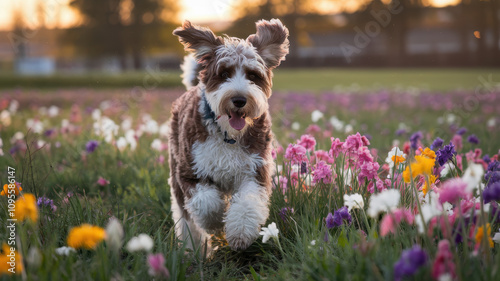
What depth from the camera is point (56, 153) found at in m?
6.35

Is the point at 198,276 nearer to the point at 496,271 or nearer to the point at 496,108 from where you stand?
the point at 496,271

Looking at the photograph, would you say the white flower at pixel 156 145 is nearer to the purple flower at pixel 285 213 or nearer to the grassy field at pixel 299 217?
the grassy field at pixel 299 217

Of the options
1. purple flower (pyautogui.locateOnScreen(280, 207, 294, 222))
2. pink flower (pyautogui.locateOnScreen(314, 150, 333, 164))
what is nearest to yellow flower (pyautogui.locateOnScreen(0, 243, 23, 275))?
purple flower (pyautogui.locateOnScreen(280, 207, 294, 222))

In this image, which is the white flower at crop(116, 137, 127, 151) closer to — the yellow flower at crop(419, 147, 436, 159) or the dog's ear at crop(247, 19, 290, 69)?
the dog's ear at crop(247, 19, 290, 69)

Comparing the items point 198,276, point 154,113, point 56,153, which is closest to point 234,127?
point 198,276

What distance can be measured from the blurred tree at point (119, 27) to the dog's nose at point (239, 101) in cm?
3928

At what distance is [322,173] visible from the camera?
11.9 ft

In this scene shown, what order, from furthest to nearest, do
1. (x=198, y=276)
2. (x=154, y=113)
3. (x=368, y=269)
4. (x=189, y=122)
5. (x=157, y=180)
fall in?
1. (x=154, y=113)
2. (x=157, y=180)
3. (x=189, y=122)
4. (x=198, y=276)
5. (x=368, y=269)

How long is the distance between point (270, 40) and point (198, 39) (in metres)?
0.59

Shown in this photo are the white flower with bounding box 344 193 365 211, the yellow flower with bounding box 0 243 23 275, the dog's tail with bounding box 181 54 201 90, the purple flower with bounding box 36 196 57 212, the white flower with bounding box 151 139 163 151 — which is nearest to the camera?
the yellow flower with bounding box 0 243 23 275

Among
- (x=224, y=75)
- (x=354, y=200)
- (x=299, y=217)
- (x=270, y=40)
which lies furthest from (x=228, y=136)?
(x=354, y=200)

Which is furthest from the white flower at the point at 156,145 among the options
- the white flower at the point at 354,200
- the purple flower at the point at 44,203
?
the white flower at the point at 354,200

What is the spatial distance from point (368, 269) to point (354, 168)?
1.43m

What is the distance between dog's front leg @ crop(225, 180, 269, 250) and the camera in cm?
331
